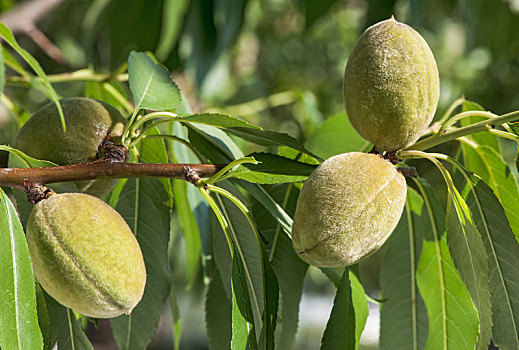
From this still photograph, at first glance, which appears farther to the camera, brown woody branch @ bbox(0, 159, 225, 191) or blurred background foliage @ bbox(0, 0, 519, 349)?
blurred background foliage @ bbox(0, 0, 519, 349)

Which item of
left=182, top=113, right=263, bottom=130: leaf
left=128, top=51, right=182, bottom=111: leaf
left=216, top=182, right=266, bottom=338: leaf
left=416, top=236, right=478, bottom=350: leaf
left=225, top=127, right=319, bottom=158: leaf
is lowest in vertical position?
left=416, top=236, right=478, bottom=350: leaf

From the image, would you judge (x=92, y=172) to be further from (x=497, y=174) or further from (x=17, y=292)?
(x=497, y=174)

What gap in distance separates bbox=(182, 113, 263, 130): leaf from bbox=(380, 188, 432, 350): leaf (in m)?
0.32

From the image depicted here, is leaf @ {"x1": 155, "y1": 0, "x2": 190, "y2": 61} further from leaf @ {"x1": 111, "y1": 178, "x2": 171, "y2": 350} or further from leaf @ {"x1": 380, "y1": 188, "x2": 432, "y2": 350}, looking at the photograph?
leaf @ {"x1": 380, "y1": 188, "x2": 432, "y2": 350}

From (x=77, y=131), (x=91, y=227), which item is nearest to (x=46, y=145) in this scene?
(x=77, y=131)

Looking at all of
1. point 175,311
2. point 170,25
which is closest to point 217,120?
point 175,311

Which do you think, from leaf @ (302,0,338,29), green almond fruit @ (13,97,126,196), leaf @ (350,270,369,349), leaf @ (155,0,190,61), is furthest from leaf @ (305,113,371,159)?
leaf @ (155,0,190,61)

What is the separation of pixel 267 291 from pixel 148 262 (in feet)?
0.80

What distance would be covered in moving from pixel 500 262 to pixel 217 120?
1.33 feet

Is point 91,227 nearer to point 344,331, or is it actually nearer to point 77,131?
point 77,131

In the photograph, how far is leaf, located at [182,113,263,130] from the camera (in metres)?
0.74

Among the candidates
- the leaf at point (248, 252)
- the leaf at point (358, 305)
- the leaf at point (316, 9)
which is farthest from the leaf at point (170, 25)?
the leaf at point (358, 305)

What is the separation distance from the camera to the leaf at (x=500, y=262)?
791 millimetres

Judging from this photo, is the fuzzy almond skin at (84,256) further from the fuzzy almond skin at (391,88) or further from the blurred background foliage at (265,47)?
the blurred background foliage at (265,47)
